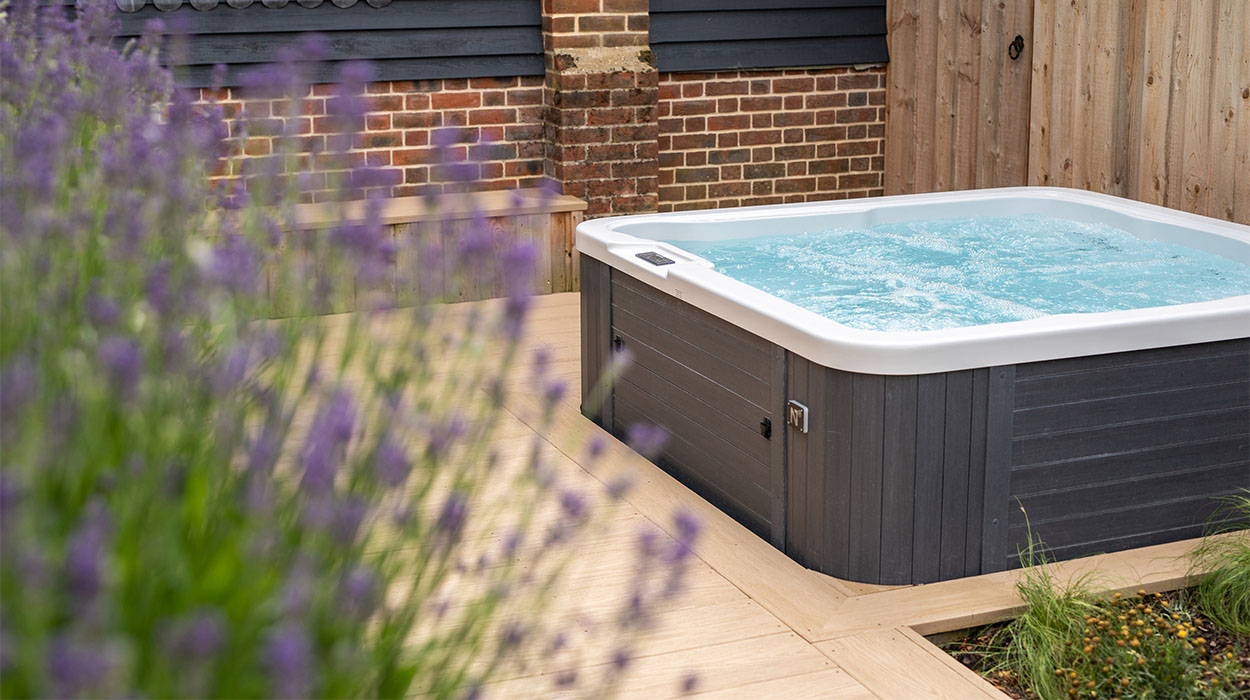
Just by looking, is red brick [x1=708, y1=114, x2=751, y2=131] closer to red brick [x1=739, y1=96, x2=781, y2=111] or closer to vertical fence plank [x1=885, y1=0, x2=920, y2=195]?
red brick [x1=739, y1=96, x2=781, y2=111]

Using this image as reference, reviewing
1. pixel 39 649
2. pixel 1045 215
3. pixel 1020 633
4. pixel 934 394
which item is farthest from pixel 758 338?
pixel 39 649

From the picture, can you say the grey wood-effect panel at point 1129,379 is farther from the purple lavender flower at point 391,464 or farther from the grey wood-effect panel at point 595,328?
the purple lavender flower at point 391,464

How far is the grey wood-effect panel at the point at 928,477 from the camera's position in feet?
9.47

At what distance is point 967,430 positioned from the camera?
2936 millimetres

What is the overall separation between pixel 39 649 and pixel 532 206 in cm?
505

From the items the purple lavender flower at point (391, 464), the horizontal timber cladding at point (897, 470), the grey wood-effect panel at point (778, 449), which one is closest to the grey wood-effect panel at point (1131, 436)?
the horizontal timber cladding at point (897, 470)

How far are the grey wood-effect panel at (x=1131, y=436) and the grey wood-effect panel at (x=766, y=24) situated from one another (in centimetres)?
360

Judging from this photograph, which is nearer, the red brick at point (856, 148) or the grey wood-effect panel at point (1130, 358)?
the grey wood-effect panel at point (1130, 358)

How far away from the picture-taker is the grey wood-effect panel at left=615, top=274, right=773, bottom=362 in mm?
3238

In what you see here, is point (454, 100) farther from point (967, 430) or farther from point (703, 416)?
point (967, 430)

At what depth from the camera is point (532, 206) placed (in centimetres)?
577

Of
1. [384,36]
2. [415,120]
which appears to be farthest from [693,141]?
[384,36]

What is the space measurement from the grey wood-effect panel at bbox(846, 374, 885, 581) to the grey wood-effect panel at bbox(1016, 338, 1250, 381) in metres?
0.34

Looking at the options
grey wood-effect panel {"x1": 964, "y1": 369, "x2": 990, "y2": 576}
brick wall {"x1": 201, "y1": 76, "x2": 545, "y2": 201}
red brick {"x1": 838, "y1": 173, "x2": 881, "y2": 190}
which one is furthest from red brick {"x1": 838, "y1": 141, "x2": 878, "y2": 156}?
grey wood-effect panel {"x1": 964, "y1": 369, "x2": 990, "y2": 576}
